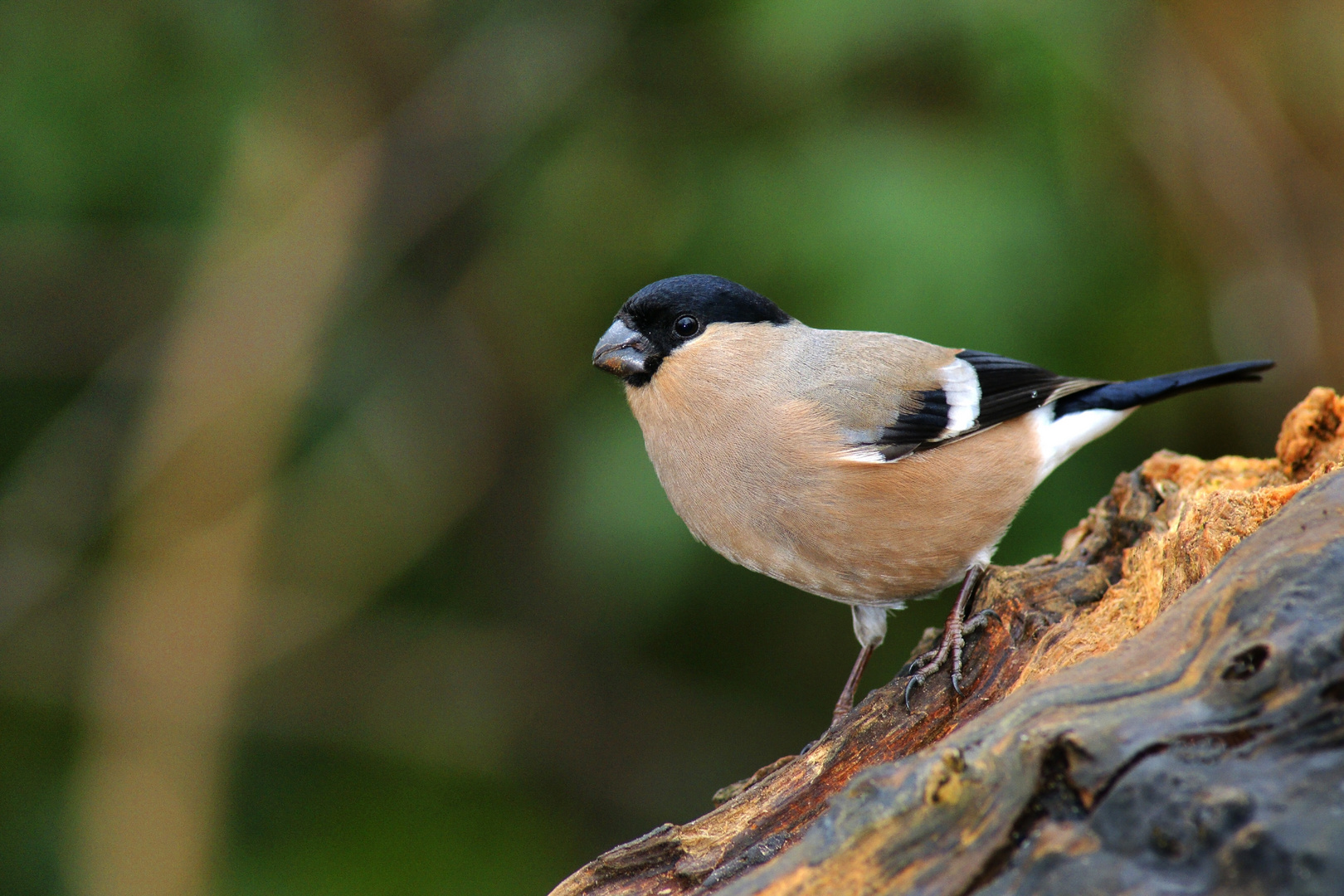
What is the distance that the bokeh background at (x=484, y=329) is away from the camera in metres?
4.63

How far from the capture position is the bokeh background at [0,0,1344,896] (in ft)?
15.2

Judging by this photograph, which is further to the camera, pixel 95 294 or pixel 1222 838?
pixel 95 294

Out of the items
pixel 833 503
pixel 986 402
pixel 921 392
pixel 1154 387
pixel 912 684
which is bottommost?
pixel 912 684

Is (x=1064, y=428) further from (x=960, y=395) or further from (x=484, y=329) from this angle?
(x=484, y=329)

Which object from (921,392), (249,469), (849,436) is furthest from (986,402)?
(249,469)

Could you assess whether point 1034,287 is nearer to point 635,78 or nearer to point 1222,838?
point 635,78

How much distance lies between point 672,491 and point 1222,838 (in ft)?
7.21

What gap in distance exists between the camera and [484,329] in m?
5.80

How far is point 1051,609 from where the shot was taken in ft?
10.4

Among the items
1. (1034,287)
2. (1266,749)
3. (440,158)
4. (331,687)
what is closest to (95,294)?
(440,158)

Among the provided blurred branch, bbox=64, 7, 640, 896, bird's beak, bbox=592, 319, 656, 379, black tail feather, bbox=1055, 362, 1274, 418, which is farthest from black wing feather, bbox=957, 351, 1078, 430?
blurred branch, bbox=64, 7, 640, 896

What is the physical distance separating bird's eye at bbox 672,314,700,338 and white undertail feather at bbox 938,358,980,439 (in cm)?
88

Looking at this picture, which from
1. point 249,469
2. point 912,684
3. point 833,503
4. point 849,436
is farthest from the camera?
point 249,469

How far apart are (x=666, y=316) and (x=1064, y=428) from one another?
1.53 metres
